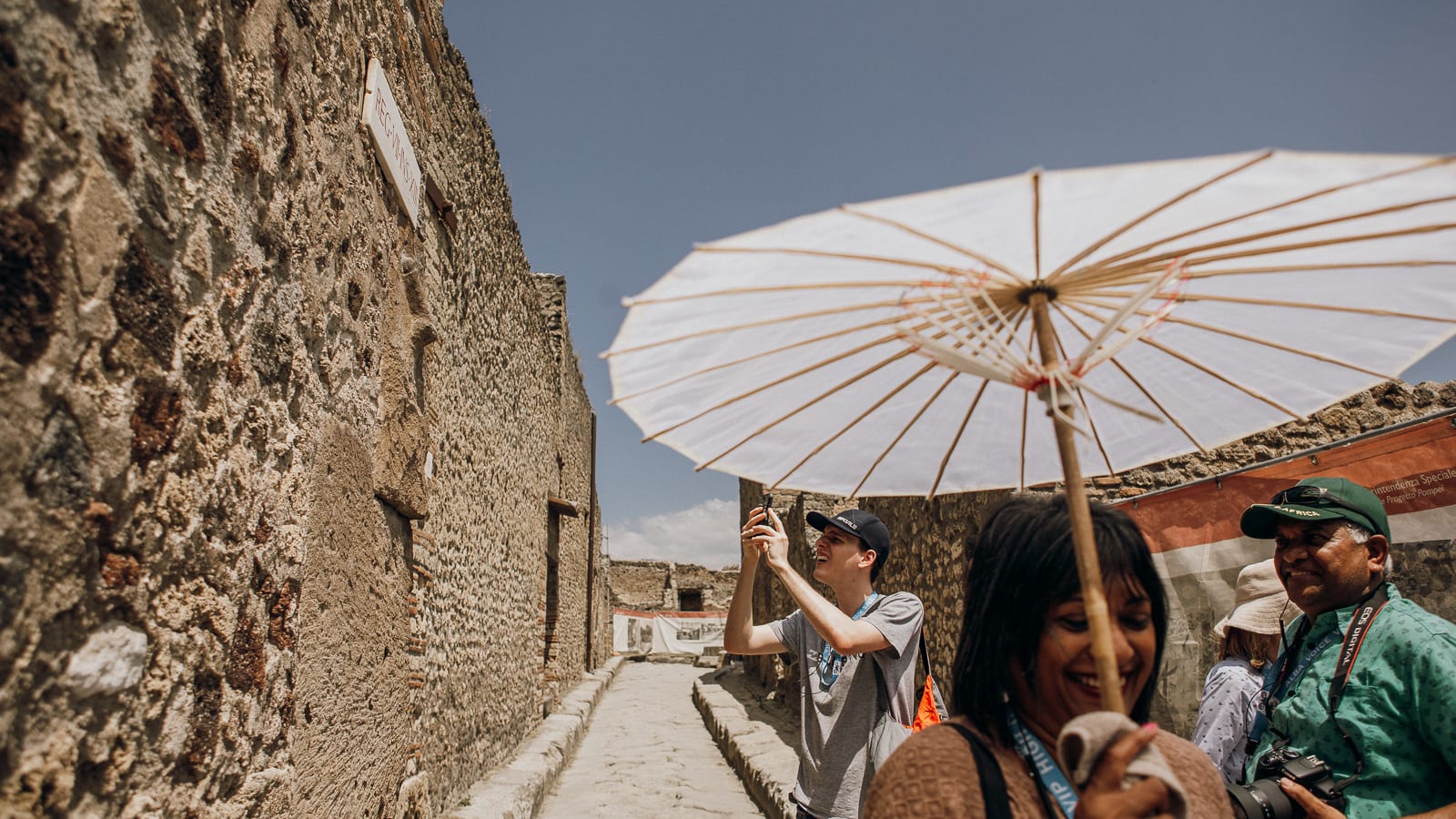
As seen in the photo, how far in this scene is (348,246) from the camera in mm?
2703

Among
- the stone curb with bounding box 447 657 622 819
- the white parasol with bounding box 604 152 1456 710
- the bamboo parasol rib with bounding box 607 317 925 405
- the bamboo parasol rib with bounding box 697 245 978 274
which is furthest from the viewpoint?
the stone curb with bounding box 447 657 622 819

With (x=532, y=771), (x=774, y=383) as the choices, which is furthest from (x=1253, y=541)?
(x=532, y=771)

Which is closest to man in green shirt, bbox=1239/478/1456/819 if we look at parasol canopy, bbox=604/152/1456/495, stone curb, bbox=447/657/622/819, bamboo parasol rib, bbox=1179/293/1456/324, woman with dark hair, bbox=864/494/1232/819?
parasol canopy, bbox=604/152/1456/495

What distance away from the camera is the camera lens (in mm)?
1787

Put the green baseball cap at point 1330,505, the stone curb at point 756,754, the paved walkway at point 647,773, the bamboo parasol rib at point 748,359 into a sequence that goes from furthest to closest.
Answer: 1. the paved walkway at point 647,773
2. the stone curb at point 756,754
3. the green baseball cap at point 1330,505
4. the bamboo parasol rib at point 748,359

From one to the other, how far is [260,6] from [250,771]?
1779 mm

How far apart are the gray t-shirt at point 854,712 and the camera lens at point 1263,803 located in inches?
30.1

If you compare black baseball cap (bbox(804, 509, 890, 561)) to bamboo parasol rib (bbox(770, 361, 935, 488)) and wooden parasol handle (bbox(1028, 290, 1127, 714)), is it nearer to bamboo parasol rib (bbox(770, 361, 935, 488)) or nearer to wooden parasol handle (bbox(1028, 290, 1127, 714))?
bamboo parasol rib (bbox(770, 361, 935, 488))

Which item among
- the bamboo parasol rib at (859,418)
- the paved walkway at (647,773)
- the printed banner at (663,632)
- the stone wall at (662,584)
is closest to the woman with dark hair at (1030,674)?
the bamboo parasol rib at (859,418)

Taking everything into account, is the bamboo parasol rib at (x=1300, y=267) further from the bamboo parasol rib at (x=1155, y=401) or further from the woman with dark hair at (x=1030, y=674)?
the woman with dark hair at (x=1030, y=674)

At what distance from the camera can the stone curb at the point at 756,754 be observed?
540 centimetres

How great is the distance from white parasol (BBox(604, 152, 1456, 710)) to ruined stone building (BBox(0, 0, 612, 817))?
0.85 metres

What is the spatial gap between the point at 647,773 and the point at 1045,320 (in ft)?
23.7

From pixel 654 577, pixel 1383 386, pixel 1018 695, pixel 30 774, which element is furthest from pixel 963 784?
pixel 654 577
